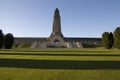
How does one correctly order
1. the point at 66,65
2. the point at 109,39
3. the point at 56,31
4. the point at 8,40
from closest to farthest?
1. the point at 66,65
2. the point at 8,40
3. the point at 109,39
4. the point at 56,31

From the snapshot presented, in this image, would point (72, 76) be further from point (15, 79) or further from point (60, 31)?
point (60, 31)

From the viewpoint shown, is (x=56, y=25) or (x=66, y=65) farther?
(x=56, y=25)

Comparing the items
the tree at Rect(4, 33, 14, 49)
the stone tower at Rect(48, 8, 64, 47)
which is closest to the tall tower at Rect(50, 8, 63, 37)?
the stone tower at Rect(48, 8, 64, 47)

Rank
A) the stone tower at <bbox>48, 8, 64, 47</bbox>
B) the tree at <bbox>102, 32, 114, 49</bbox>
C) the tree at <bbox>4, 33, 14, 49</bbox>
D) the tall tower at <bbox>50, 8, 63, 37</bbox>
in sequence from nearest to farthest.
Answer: the tree at <bbox>4, 33, 14, 49</bbox>, the tree at <bbox>102, 32, 114, 49</bbox>, the stone tower at <bbox>48, 8, 64, 47</bbox>, the tall tower at <bbox>50, 8, 63, 37</bbox>

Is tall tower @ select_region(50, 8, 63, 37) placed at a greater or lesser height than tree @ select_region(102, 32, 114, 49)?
greater

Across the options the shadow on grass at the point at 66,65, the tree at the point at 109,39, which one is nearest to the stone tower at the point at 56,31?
the tree at the point at 109,39

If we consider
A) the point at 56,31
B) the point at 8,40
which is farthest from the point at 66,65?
the point at 56,31

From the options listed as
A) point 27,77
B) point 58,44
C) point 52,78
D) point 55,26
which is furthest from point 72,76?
point 55,26

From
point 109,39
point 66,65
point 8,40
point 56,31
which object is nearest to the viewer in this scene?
point 66,65

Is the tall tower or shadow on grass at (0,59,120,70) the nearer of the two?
shadow on grass at (0,59,120,70)

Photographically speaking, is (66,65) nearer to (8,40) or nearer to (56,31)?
(8,40)

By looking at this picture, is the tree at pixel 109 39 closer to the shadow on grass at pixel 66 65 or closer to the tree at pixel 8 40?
the tree at pixel 8 40

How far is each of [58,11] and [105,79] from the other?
449ft

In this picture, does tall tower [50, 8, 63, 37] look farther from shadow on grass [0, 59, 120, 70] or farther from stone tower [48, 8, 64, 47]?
shadow on grass [0, 59, 120, 70]
